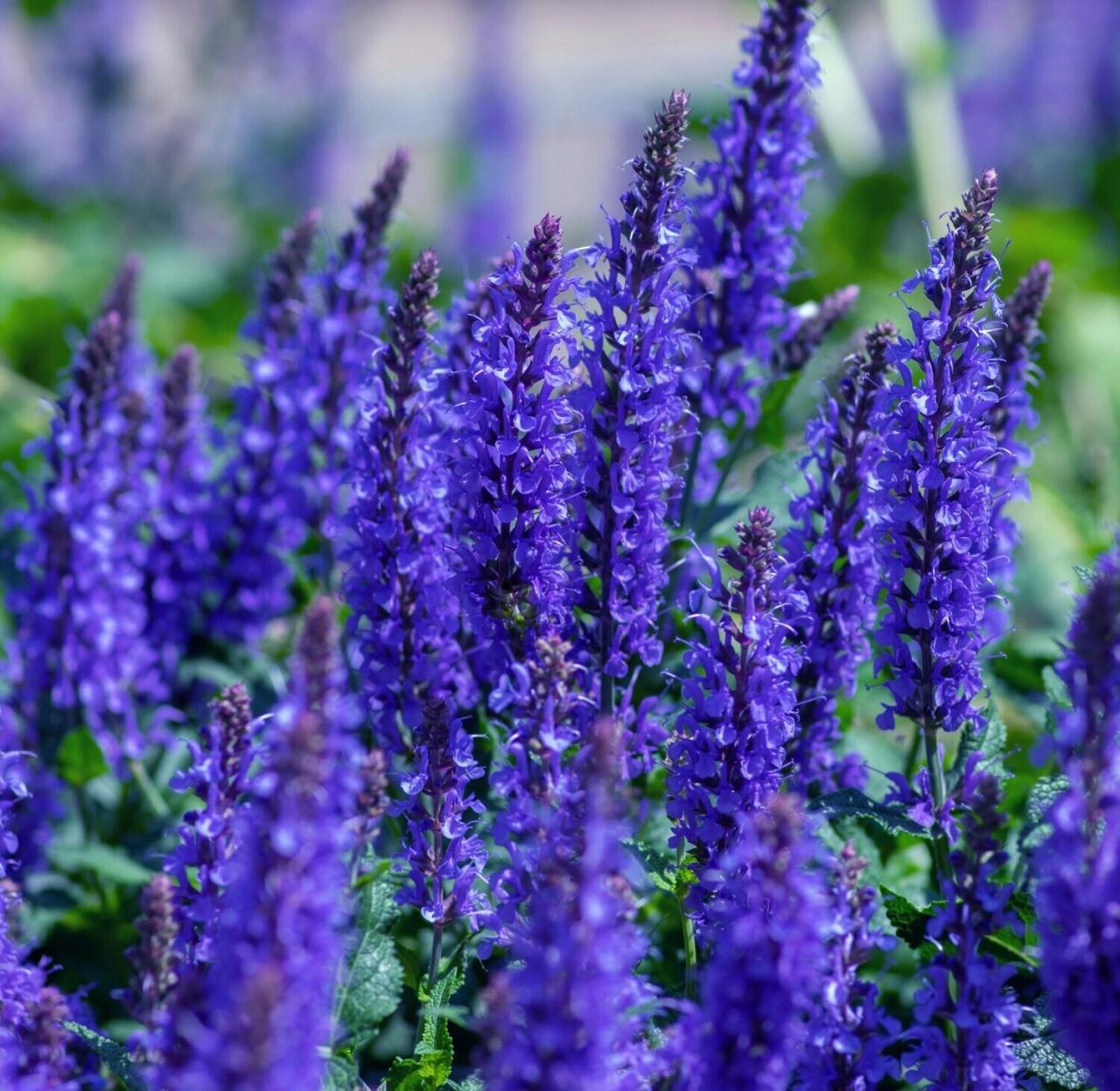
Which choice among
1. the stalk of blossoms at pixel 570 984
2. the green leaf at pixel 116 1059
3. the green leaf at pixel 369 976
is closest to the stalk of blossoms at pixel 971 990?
the stalk of blossoms at pixel 570 984

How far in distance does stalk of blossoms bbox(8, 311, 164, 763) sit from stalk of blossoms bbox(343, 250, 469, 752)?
0.82 m

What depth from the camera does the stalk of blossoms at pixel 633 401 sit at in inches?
94.6

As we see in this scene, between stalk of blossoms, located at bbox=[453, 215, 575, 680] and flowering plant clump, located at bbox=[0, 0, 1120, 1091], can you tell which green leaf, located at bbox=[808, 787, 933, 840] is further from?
stalk of blossoms, located at bbox=[453, 215, 575, 680]

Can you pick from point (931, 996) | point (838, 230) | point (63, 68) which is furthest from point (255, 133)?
point (931, 996)

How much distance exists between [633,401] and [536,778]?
0.64m

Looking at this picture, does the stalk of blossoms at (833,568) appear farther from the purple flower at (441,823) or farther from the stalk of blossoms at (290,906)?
the stalk of blossoms at (290,906)

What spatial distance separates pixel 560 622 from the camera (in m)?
2.42

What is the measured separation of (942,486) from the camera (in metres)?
2.32

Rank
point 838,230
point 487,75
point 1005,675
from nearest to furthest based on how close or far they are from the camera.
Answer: point 1005,675 → point 838,230 → point 487,75

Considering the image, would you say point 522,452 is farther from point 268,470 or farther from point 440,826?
point 268,470

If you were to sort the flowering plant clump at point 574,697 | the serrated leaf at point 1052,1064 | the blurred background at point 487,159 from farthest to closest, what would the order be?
the blurred background at point 487,159
the serrated leaf at point 1052,1064
the flowering plant clump at point 574,697

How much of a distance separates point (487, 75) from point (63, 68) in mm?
Result: 3855

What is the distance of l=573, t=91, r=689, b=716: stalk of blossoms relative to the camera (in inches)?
94.6

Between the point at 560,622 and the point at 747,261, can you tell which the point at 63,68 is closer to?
the point at 747,261
